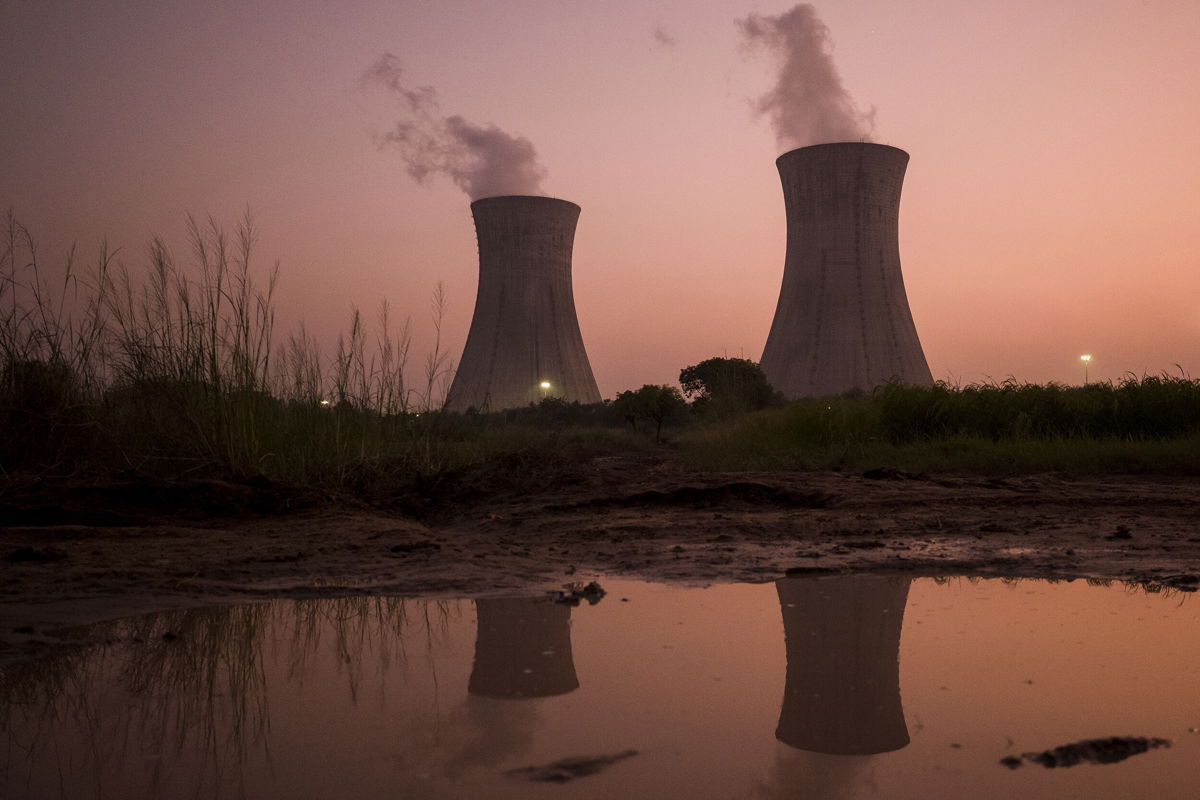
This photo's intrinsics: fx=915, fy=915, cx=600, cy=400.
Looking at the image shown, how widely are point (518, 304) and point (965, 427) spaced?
30.4 ft

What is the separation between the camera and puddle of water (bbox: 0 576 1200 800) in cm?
108

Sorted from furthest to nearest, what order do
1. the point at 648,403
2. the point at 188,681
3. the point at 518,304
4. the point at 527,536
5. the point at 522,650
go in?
1. the point at 648,403
2. the point at 518,304
3. the point at 527,536
4. the point at 522,650
5. the point at 188,681

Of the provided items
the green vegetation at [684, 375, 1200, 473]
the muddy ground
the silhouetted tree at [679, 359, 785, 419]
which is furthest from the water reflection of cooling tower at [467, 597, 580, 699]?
the silhouetted tree at [679, 359, 785, 419]

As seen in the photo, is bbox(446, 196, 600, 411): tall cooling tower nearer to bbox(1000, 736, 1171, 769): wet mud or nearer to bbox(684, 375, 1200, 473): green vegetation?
bbox(684, 375, 1200, 473): green vegetation

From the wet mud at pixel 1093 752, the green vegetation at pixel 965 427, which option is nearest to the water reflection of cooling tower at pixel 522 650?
the wet mud at pixel 1093 752

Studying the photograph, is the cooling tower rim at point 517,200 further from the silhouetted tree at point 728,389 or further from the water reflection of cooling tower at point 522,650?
the water reflection of cooling tower at point 522,650

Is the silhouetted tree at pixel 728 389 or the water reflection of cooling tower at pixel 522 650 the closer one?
the water reflection of cooling tower at pixel 522 650

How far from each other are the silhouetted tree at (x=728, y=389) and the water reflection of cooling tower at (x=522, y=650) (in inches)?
342

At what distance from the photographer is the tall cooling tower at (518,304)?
15281mm

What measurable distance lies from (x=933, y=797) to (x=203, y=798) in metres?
0.82

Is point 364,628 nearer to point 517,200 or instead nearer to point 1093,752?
point 1093,752

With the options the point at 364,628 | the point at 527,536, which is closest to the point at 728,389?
the point at 527,536

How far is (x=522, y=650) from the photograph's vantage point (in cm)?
168

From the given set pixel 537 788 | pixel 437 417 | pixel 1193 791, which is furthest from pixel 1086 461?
pixel 537 788
